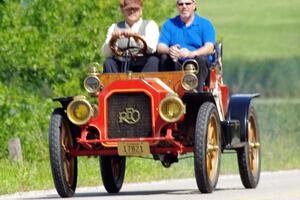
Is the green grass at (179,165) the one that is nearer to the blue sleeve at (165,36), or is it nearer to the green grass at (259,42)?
the blue sleeve at (165,36)

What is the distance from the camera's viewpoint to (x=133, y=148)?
47.5 ft

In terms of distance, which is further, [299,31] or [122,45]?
[299,31]

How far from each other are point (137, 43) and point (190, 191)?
5.58ft

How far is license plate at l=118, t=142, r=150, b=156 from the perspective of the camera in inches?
569

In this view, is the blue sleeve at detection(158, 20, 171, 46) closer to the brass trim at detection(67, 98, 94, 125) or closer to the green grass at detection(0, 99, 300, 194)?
the brass trim at detection(67, 98, 94, 125)

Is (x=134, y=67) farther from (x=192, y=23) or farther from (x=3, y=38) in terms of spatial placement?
(x=3, y=38)

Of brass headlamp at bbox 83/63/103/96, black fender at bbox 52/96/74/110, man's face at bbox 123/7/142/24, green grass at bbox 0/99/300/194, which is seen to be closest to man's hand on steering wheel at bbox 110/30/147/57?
man's face at bbox 123/7/142/24

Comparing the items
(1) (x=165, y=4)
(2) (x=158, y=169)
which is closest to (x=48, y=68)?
(2) (x=158, y=169)

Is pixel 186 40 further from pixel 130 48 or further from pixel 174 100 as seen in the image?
pixel 174 100

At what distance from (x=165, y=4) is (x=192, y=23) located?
988 inches

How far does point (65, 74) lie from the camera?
3155 cm

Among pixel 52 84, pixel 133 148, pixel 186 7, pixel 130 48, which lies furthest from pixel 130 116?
pixel 52 84

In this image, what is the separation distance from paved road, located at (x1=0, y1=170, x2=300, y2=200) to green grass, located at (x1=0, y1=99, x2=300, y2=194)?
55cm

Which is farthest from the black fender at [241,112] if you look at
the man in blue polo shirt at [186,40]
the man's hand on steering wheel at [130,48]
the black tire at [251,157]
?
the man's hand on steering wheel at [130,48]
